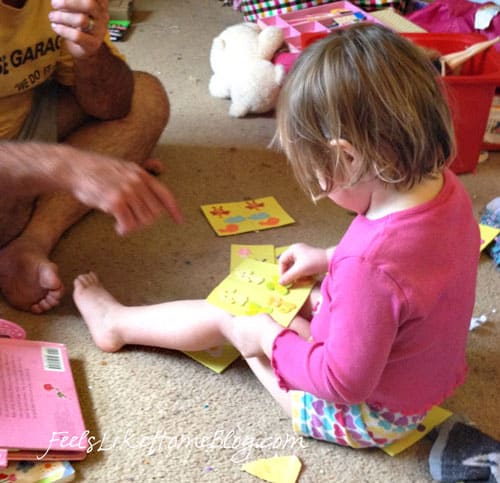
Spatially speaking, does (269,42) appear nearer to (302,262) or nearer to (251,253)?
(251,253)

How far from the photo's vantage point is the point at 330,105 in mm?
756

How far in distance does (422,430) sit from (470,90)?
869mm

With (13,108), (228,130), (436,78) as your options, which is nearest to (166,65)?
(228,130)

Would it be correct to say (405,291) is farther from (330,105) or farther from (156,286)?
(156,286)

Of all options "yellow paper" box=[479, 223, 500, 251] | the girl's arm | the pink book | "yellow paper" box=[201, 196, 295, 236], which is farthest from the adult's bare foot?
"yellow paper" box=[479, 223, 500, 251]

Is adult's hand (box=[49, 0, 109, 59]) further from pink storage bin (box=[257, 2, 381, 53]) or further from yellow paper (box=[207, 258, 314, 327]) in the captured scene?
pink storage bin (box=[257, 2, 381, 53])

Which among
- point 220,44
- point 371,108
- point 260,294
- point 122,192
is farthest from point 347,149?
point 220,44

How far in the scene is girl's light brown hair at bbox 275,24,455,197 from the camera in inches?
29.3

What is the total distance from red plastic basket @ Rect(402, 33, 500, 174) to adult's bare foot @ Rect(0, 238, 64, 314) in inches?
36.3

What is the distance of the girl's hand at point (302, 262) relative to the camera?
1096mm

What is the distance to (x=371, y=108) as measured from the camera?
744 millimetres

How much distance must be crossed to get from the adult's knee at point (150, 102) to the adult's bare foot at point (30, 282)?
459 mm

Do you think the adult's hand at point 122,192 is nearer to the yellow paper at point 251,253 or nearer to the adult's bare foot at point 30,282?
the adult's bare foot at point 30,282

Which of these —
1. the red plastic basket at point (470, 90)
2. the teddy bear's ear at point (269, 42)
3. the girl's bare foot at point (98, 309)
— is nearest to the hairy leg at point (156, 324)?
the girl's bare foot at point (98, 309)
